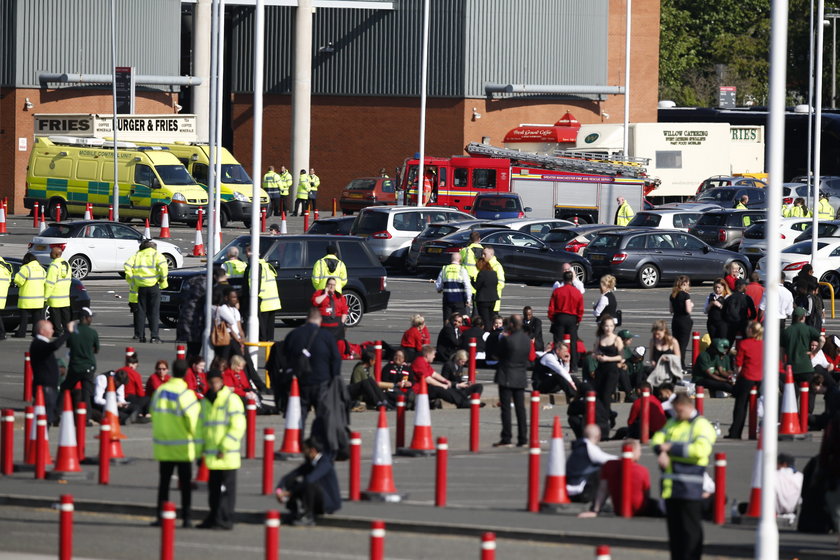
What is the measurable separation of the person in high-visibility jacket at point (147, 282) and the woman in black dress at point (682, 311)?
7999mm

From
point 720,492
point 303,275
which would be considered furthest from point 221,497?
point 303,275

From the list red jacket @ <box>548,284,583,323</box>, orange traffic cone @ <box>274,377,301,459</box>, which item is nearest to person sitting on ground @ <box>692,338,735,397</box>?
red jacket @ <box>548,284,583,323</box>

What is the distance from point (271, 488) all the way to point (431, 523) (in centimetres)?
203

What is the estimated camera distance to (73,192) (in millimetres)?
48969

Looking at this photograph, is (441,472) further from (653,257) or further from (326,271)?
(653,257)

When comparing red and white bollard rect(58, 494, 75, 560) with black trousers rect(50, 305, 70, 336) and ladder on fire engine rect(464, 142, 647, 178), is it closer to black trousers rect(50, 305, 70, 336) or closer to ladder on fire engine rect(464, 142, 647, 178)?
black trousers rect(50, 305, 70, 336)

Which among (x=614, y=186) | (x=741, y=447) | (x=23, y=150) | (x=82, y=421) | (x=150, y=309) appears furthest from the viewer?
(x=23, y=150)

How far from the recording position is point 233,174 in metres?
50.1

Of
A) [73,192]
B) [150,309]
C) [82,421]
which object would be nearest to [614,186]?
[73,192]

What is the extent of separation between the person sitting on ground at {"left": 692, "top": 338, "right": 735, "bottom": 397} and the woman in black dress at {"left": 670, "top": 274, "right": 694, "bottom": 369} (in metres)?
1.45

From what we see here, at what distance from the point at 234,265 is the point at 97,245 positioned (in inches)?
389

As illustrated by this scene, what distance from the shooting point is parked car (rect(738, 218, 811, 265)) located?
3853 centimetres

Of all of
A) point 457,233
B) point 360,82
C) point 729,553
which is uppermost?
point 360,82

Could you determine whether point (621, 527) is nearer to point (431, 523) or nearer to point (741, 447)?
point (431, 523)
